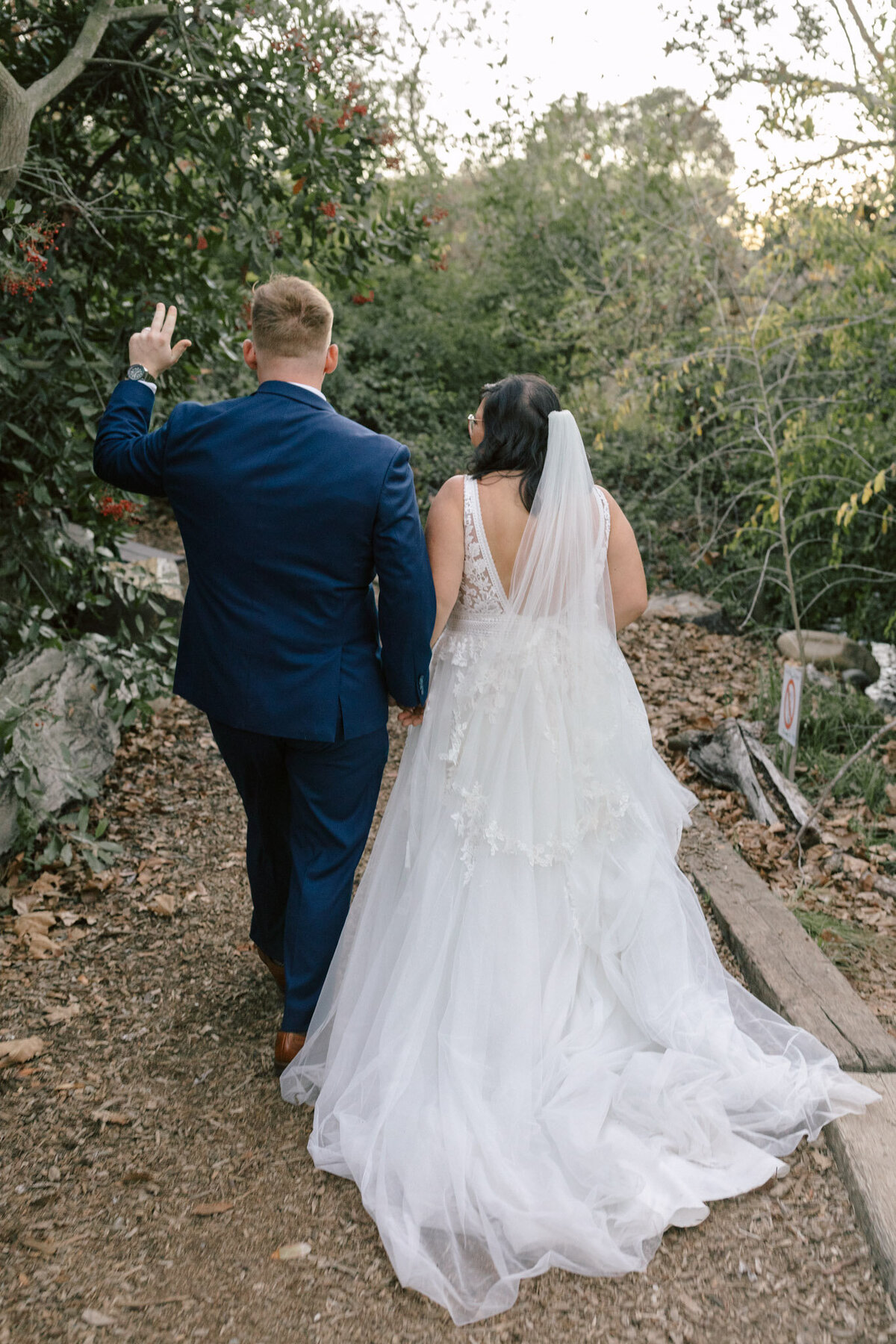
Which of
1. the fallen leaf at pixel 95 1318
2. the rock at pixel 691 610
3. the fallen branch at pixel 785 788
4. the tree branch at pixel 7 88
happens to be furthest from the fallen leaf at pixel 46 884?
the rock at pixel 691 610

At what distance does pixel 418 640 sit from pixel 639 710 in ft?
2.63

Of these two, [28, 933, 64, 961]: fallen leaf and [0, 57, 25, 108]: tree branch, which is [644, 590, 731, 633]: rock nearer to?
[28, 933, 64, 961]: fallen leaf

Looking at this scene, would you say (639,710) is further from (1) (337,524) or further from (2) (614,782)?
(1) (337,524)

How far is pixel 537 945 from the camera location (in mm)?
2732

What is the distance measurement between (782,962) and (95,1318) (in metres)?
2.33

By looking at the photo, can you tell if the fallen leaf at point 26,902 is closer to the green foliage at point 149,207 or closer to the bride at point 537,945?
the green foliage at point 149,207

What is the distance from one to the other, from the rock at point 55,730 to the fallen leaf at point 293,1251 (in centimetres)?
227

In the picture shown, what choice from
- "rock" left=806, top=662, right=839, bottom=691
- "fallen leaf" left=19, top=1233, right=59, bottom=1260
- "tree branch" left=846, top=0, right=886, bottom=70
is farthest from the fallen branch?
"tree branch" left=846, top=0, right=886, bottom=70

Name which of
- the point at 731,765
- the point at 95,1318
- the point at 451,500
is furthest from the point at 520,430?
the point at 731,765

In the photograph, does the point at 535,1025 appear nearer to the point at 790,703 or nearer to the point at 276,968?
the point at 276,968

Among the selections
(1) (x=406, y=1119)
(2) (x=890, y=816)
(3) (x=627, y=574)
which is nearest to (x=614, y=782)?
(3) (x=627, y=574)

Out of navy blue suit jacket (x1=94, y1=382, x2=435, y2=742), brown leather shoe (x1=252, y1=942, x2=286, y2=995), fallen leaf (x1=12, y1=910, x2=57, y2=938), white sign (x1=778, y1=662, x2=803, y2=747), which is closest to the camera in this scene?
navy blue suit jacket (x1=94, y1=382, x2=435, y2=742)

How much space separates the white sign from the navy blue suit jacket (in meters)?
2.66

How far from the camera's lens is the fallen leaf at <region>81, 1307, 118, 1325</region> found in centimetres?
204
